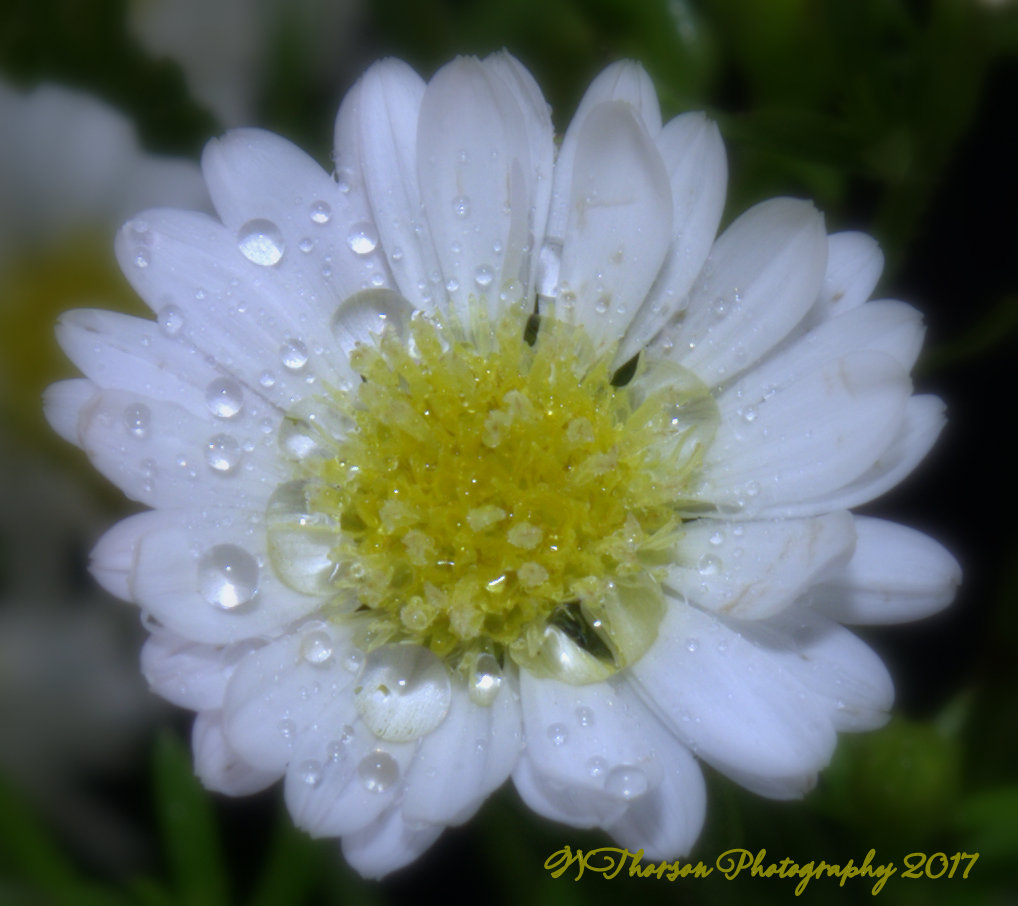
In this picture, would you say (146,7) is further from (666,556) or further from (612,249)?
(666,556)

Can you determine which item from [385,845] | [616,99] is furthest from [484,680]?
[616,99]

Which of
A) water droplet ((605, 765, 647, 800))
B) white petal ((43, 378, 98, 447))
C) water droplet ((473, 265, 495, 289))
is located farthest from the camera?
water droplet ((473, 265, 495, 289))

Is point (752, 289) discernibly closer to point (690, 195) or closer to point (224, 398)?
point (690, 195)

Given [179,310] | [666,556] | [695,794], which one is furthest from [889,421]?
[179,310]

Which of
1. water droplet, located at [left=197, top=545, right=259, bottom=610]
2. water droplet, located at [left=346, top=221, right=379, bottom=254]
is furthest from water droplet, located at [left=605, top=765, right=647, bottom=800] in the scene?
water droplet, located at [left=346, top=221, right=379, bottom=254]

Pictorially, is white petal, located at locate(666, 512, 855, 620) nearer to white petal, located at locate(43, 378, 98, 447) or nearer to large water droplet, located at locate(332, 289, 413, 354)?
large water droplet, located at locate(332, 289, 413, 354)

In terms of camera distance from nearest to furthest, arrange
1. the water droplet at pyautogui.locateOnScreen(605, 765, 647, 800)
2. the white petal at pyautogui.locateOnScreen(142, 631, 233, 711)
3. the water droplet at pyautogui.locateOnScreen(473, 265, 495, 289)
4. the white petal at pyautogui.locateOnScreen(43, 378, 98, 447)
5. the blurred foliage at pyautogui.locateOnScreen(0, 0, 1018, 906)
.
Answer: the water droplet at pyautogui.locateOnScreen(605, 765, 647, 800) → the white petal at pyautogui.locateOnScreen(142, 631, 233, 711) → the white petal at pyautogui.locateOnScreen(43, 378, 98, 447) → the water droplet at pyautogui.locateOnScreen(473, 265, 495, 289) → the blurred foliage at pyautogui.locateOnScreen(0, 0, 1018, 906)

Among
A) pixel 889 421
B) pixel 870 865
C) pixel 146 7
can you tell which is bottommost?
pixel 870 865
